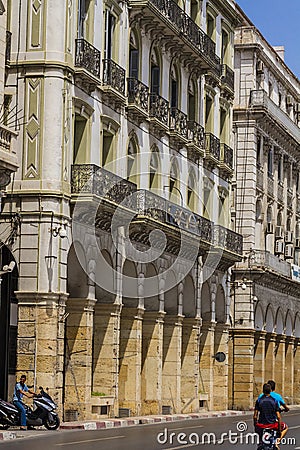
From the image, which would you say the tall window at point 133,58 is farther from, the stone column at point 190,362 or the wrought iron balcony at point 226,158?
the stone column at point 190,362

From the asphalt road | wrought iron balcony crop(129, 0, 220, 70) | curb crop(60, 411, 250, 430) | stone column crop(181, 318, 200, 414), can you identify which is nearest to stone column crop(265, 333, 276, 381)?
curb crop(60, 411, 250, 430)

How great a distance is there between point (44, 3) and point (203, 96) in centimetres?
1579

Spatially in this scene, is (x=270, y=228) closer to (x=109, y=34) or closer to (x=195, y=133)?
(x=195, y=133)

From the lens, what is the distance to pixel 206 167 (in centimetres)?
5112

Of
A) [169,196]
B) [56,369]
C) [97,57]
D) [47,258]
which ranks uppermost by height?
[97,57]

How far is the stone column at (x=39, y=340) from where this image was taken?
3447 centimetres

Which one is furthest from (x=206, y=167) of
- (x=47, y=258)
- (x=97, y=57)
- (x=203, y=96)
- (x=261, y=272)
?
(x=47, y=258)

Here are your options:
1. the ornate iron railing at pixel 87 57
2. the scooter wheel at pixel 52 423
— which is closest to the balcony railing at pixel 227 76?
the ornate iron railing at pixel 87 57

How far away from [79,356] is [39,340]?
275 centimetres

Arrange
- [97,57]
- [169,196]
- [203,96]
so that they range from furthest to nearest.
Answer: [203,96] < [169,196] < [97,57]

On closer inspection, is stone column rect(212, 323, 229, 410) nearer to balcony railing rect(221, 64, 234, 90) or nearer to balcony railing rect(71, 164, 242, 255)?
balcony railing rect(71, 164, 242, 255)

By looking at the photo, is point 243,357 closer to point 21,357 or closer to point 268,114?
point 268,114

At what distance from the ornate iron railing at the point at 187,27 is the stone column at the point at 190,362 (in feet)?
34.8

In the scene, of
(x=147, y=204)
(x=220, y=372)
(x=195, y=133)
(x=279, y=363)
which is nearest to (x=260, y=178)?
(x=279, y=363)
